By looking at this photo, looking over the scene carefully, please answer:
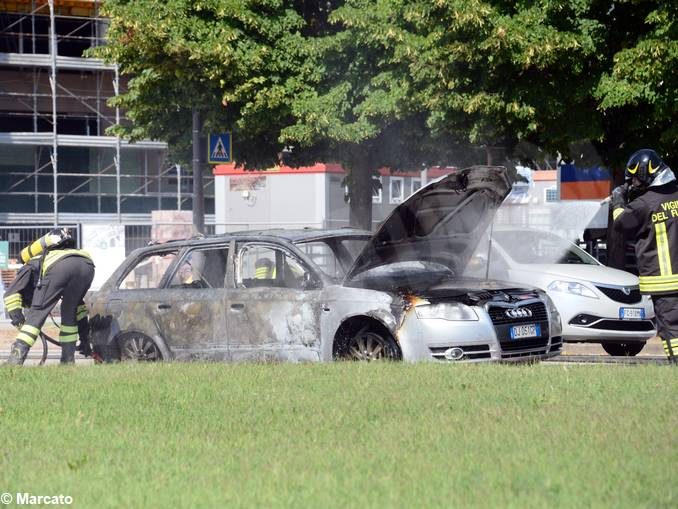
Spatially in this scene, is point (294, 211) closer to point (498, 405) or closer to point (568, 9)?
point (568, 9)

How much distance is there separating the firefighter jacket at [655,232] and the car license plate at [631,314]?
4036 millimetres

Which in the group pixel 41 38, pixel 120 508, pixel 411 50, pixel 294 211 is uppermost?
pixel 41 38

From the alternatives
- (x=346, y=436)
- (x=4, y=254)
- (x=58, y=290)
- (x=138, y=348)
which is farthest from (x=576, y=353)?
(x=4, y=254)

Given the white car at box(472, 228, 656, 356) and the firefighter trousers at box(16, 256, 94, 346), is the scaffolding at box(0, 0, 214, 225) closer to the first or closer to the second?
the white car at box(472, 228, 656, 356)

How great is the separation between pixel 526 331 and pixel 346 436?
3933 millimetres

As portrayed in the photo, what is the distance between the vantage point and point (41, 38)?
38.0 metres

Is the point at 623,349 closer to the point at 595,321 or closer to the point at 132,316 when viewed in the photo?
the point at 595,321

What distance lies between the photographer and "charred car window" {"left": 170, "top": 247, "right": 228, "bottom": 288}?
38.5 feet

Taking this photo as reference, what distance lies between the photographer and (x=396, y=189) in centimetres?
3662

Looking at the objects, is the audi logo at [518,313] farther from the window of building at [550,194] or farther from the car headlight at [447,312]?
the window of building at [550,194]

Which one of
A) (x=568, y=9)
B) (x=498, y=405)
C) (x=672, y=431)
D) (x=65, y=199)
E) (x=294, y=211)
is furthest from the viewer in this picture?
(x=65, y=199)

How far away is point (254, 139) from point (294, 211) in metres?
11.0

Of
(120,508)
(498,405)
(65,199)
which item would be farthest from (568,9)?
(65,199)

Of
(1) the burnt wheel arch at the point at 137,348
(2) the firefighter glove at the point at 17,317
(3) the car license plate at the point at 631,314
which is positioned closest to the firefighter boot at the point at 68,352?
(1) the burnt wheel arch at the point at 137,348
